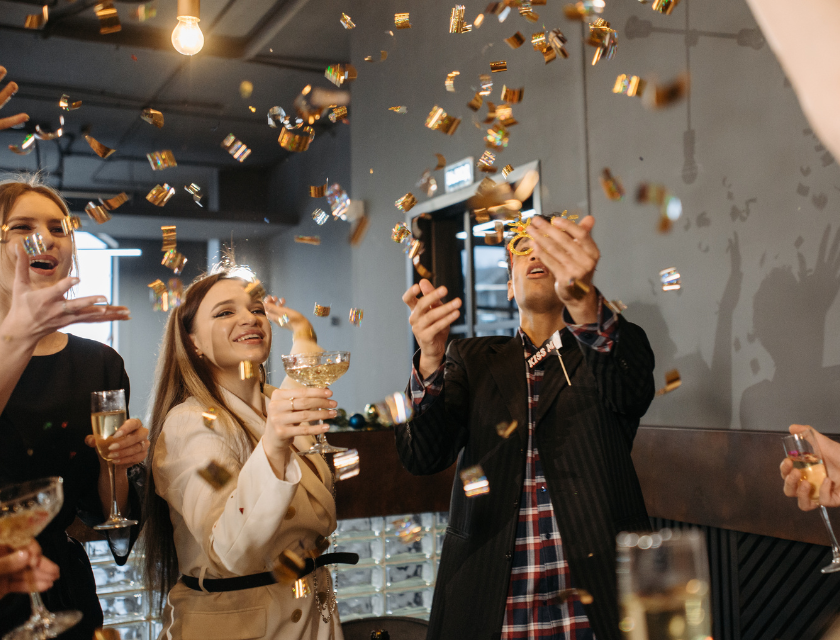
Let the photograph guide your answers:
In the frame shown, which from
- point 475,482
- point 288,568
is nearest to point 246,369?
point 288,568

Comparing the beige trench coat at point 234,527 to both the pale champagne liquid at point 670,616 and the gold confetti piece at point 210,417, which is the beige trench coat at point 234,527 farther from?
the pale champagne liquid at point 670,616

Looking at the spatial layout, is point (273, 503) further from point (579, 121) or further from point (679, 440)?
point (579, 121)

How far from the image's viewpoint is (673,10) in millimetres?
2473

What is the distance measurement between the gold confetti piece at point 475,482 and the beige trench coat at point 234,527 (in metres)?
0.32

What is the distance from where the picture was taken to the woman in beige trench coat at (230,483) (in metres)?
1.27

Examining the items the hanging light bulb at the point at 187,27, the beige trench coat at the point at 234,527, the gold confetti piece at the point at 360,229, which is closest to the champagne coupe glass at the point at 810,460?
the beige trench coat at the point at 234,527

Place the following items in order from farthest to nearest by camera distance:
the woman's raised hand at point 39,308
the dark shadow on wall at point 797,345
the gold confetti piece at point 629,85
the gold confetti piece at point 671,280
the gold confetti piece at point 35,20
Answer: the gold confetti piece at point 629,85, the gold confetti piece at point 671,280, the gold confetti piece at point 35,20, the dark shadow on wall at point 797,345, the woman's raised hand at point 39,308

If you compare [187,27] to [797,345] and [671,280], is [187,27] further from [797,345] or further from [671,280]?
[797,345]

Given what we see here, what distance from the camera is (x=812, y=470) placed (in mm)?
1368

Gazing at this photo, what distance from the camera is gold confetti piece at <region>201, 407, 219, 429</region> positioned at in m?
1.52

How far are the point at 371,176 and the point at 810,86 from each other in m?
5.07

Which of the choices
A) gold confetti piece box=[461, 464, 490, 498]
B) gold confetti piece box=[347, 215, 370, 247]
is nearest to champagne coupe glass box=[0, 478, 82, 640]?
gold confetti piece box=[461, 464, 490, 498]

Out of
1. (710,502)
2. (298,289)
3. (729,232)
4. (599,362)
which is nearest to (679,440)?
(710,502)

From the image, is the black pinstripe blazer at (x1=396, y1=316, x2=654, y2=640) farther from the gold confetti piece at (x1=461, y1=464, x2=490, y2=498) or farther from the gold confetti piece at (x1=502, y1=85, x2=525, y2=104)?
the gold confetti piece at (x1=502, y1=85, x2=525, y2=104)
